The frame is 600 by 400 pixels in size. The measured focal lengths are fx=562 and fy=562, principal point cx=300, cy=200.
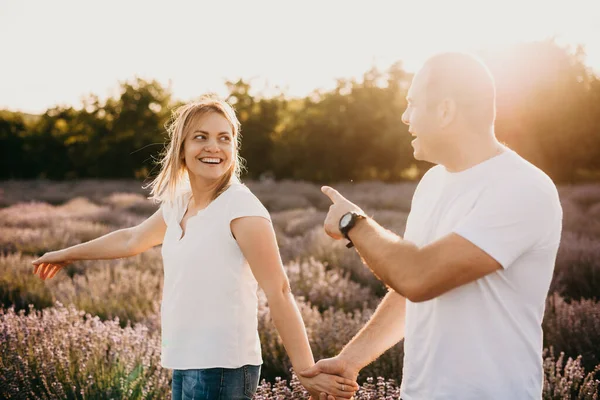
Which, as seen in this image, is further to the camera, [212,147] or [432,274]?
[212,147]

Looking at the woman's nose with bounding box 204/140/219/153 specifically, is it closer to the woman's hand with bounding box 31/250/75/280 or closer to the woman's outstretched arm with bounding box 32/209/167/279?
the woman's outstretched arm with bounding box 32/209/167/279

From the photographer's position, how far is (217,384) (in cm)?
205

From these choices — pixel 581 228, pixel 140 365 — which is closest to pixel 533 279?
pixel 140 365

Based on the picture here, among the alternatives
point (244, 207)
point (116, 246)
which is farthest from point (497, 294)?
point (116, 246)

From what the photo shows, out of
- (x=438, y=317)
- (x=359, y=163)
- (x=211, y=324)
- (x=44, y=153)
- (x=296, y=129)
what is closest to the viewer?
(x=438, y=317)

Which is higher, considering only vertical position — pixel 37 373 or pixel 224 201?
pixel 224 201

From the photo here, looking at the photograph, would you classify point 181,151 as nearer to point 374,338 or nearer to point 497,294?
point 374,338

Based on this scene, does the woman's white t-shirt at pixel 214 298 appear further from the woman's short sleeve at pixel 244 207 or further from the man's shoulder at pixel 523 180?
the man's shoulder at pixel 523 180

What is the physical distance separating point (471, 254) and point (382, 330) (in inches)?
26.5

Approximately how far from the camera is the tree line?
23.0m

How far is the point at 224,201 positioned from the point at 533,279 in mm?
1156

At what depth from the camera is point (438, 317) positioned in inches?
61.6

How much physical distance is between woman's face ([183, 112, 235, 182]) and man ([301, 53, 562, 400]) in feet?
2.87

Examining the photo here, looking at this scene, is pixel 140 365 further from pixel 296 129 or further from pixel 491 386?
pixel 296 129
